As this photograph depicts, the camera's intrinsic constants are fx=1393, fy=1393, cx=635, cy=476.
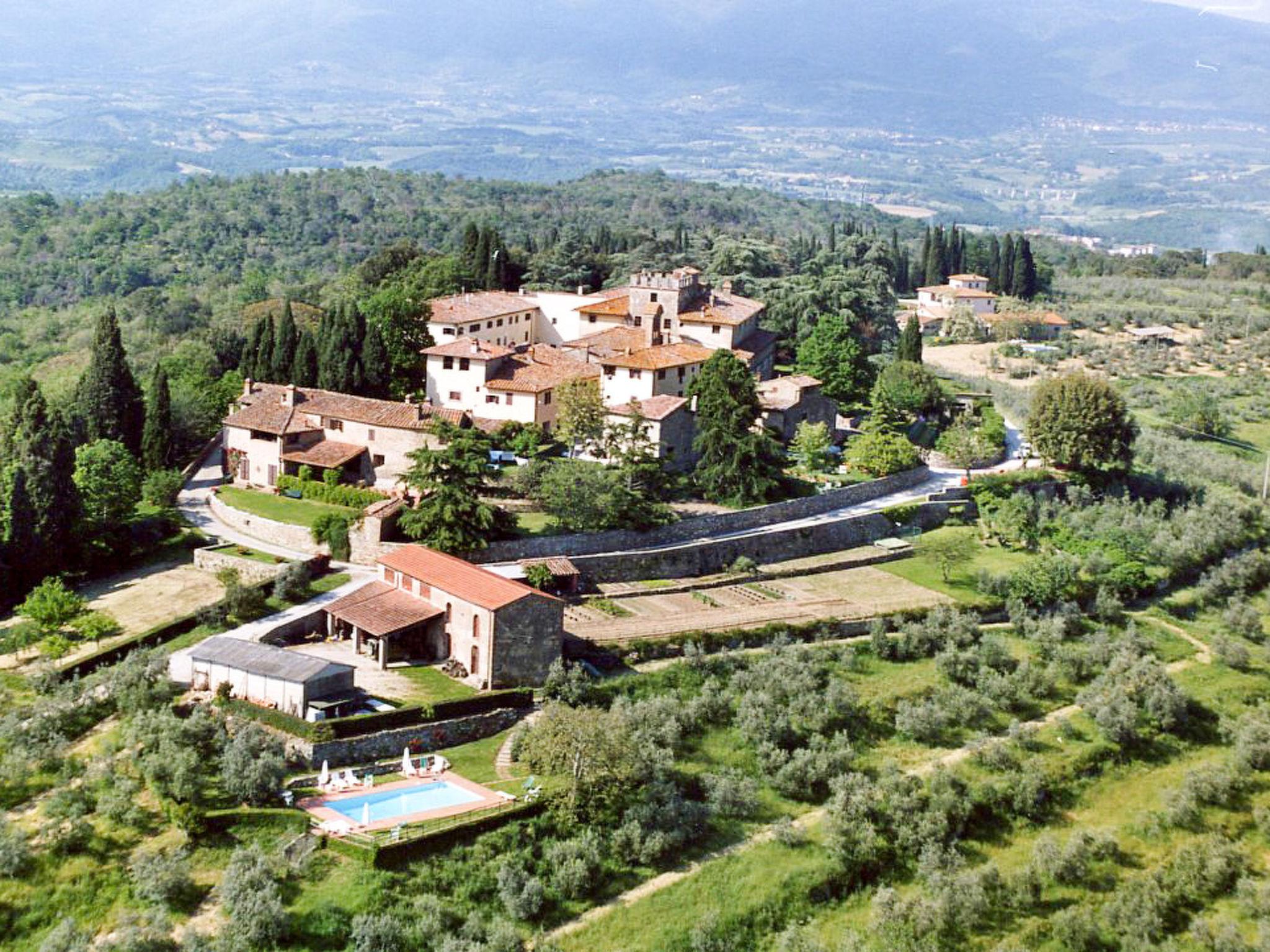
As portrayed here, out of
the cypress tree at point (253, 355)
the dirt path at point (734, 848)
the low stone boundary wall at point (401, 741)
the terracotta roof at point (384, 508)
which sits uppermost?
the cypress tree at point (253, 355)

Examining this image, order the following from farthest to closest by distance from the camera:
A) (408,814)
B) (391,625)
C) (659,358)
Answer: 1. (659,358)
2. (391,625)
3. (408,814)

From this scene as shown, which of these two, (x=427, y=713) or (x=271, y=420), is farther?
(x=271, y=420)

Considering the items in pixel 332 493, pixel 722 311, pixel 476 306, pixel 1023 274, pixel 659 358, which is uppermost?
pixel 722 311

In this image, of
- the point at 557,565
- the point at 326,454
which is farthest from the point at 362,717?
the point at 326,454

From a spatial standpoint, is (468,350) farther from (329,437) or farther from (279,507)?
(279,507)

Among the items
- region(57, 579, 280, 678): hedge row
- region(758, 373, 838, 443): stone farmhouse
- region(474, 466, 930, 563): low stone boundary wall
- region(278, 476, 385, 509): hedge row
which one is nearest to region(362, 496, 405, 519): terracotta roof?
region(278, 476, 385, 509): hedge row

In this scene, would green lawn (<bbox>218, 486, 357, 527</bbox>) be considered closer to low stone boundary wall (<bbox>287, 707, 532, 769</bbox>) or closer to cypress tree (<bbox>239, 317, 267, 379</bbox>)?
cypress tree (<bbox>239, 317, 267, 379</bbox>)

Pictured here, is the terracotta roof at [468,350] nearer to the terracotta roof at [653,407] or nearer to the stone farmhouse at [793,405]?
the terracotta roof at [653,407]

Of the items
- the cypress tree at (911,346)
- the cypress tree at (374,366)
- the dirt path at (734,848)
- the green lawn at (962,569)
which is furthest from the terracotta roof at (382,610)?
the cypress tree at (911,346)
